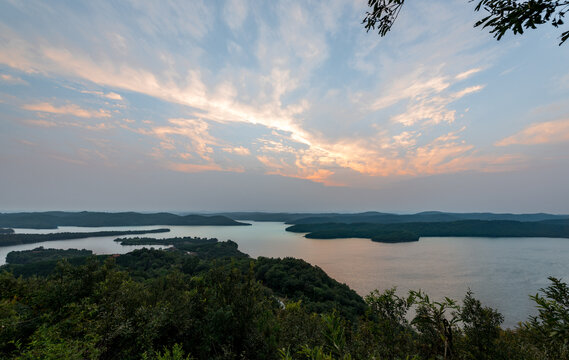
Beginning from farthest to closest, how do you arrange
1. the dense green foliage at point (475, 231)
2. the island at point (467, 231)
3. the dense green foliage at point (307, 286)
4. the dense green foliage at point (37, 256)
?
the dense green foliage at point (475, 231) < the island at point (467, 231) < the dense green foliage at point (37, 256) < the dense green foliage at point (307, 286)

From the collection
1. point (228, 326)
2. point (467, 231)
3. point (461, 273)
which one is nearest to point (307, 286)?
point (228, 326)

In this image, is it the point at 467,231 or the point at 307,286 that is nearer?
the point at 307,286

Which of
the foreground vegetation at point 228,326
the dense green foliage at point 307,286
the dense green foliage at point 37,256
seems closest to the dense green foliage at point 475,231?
the dense green foliage at point 307,286

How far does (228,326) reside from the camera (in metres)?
10.9

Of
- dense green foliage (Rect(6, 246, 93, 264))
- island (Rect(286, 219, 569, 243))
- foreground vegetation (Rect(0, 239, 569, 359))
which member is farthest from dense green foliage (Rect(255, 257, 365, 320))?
island (Rect(286, 219, 569, 243))

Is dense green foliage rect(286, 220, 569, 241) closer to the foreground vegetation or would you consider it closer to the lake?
the lake

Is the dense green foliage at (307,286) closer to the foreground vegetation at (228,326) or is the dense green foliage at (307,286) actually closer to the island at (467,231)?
the foreground vegetation at (228,326)

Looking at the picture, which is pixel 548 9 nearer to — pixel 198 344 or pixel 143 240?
pixel 198 344

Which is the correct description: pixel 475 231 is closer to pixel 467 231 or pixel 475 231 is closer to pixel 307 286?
pixel 467 231

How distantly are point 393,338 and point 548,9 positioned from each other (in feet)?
31.4

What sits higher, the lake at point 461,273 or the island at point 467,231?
the island at point 467,231

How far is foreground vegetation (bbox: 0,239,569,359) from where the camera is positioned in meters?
5.68

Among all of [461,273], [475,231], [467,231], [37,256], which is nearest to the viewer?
[461,273]

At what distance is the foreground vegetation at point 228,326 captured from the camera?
5.68 metres
